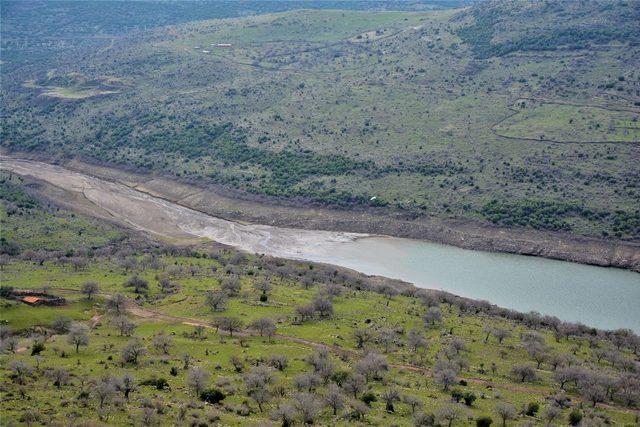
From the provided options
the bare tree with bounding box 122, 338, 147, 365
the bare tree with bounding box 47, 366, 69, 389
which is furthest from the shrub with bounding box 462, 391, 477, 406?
the bare tree with bounding box 47, 366, 69, 389

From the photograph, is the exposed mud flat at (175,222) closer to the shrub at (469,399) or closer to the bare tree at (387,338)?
the bare tree at (387,338)

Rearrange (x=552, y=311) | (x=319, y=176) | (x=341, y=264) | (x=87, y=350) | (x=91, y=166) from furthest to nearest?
(x=91, y=166) → (x=319, y=176) → (x=341, y=264) → (x=552, y=311) → (x=87, y=350)

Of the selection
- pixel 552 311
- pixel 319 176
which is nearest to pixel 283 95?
pixel 319 176

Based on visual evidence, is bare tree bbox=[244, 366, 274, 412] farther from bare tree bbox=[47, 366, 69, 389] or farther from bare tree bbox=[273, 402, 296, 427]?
bare tree bbox=[47, 366, 69, 389]

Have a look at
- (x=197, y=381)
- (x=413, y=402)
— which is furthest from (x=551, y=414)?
(x=197, y=381)

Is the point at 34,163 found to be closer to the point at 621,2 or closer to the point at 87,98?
the point at 87,98

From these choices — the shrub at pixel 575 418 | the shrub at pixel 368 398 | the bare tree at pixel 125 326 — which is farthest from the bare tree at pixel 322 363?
the shrub at pixel 575 418

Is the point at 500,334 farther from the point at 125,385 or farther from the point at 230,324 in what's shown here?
the point at 125,385

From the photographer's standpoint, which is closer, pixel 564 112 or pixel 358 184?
pixel 358 184
